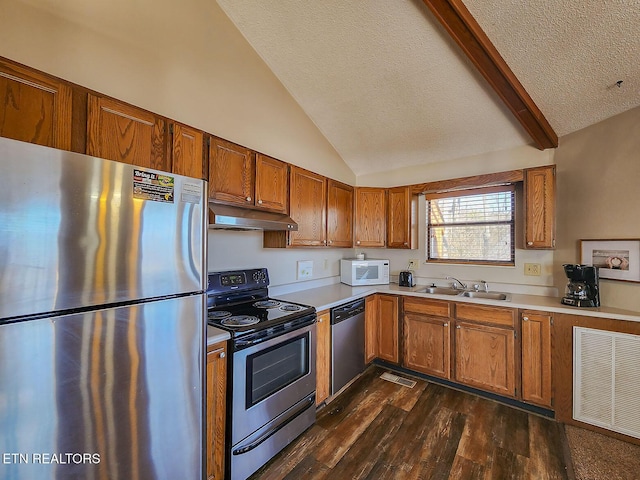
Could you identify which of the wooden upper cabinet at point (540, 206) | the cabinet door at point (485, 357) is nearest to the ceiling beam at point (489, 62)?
the wooden upper cabinet at point (540, 206)

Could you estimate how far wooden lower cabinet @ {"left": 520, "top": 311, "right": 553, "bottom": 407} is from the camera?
221 cm

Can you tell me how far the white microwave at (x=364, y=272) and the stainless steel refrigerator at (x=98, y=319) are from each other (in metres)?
2.14

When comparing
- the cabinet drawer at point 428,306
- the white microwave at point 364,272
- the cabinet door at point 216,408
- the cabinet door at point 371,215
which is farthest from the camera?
the cabinet door at point 371,215

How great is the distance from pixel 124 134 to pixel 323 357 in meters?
2.06

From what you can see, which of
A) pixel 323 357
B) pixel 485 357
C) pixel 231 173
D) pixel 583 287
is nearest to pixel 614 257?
pixel 583 287

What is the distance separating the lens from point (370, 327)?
295 centimetres

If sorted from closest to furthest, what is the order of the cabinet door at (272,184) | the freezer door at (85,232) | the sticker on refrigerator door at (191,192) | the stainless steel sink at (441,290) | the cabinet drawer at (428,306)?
the freezer door at (85,232) → the sticker on refrigerator door at (191,192) → the cabinet door at (272,184) → the cabinet drawer at (428,306) → the stainless steel sink at (441,290)

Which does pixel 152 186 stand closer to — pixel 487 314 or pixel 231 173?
pixel 231 173

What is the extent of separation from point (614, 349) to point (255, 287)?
272 cm

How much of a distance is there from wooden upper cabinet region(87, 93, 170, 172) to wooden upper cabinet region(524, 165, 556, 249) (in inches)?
118

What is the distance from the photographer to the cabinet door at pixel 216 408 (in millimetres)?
1445

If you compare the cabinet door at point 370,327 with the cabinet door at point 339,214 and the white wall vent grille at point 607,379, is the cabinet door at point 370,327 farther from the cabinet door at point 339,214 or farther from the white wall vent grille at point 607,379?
the white wall vent grille at point 607,379

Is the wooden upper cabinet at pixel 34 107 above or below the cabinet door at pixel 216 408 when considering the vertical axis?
above

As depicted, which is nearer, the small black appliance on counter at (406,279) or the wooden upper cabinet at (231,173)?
the wooden upper cabinet at (231,173)
